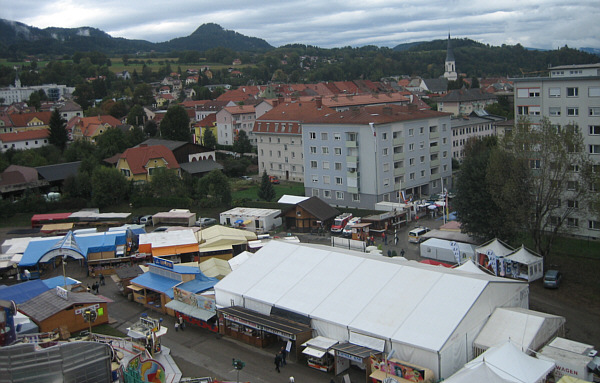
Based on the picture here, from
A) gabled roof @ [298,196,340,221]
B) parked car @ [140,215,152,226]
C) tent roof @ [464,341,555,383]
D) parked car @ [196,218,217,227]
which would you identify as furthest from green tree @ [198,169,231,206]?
tent roof @ [464,341,555,383]

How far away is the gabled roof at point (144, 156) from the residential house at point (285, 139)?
7915mm

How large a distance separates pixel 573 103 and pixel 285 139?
25.1 meters

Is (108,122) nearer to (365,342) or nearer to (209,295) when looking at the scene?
(209,295)

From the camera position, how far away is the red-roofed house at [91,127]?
209ft

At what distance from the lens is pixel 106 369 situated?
44.0 ft

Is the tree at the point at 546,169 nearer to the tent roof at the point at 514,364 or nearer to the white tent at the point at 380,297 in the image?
the white tent at the point at 380,297

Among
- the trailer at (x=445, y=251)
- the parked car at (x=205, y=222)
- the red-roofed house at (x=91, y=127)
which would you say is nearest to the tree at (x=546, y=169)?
the trailer at (x=445, y=251)

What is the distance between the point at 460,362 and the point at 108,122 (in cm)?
6037

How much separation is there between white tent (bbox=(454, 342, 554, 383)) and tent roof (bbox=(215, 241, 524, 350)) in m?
1.27

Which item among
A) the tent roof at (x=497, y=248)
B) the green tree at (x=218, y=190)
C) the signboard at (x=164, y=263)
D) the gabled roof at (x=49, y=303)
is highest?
the green tree at (x=218, y=190)

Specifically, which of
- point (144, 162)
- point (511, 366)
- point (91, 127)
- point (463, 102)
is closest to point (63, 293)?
point (511, 366)

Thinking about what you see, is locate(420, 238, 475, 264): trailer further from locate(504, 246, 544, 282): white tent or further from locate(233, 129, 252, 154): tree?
locate(233, 129, 252, 154): tree

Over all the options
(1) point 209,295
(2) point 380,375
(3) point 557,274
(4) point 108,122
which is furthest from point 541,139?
(4) point 108,122

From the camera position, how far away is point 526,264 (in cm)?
2158
